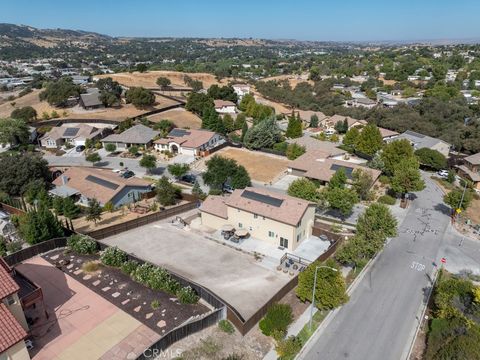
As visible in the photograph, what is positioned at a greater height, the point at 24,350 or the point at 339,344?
the point at 24,350

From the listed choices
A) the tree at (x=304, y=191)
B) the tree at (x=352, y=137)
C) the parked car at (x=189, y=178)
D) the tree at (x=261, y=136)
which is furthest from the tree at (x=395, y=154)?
the parked car at (x=189, y=178)

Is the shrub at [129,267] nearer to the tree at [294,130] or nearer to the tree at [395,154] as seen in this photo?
the tree at [395,154]

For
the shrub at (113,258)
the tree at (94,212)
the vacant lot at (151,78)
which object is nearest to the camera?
the shrub at (113,258)

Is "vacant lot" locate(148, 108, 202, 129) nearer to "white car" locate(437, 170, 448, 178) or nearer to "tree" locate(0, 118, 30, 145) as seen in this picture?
"tree" locate(0, 118, 30, 145)

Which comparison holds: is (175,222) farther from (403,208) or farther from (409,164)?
(409,164)

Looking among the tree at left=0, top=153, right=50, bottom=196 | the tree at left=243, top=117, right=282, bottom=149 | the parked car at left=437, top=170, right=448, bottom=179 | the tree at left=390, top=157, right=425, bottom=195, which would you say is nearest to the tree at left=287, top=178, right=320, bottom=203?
the tree at left=390, top=157, right=425, bottom=195

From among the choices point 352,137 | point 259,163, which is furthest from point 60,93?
point 352,137

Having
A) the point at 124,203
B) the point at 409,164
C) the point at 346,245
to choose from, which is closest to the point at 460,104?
the point at 409,164
